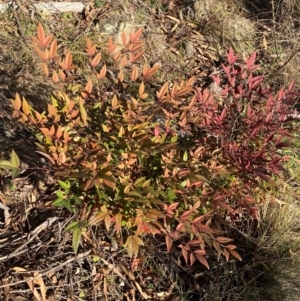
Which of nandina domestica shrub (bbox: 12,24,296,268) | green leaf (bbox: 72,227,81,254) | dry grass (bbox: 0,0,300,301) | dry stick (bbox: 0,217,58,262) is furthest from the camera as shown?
dry grass (bbox: 0,0,300,301)

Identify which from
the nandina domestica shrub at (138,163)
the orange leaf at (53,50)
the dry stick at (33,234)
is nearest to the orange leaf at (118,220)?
the nandina domestica shrub at (138,163)

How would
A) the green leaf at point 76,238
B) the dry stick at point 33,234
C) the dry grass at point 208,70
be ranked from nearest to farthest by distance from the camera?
1. the green leaf at point 76,238
2. the dry stick at point 33,234
3. the dry grass at point 208,70

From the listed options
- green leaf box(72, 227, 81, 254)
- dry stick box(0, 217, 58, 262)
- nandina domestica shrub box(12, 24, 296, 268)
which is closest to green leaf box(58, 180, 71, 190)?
nandina domestica shrub box(12, 24, 296, 268)

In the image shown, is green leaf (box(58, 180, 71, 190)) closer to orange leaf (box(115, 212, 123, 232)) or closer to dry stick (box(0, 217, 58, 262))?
orange leaf (box(115, 212, 123, 232))

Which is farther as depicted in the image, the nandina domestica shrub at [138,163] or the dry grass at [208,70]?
the dry grass at [208,70]

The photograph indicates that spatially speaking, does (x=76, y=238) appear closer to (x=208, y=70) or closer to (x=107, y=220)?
(x=107, y=220)

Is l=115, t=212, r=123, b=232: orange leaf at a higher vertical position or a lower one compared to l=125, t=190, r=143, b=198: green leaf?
lower

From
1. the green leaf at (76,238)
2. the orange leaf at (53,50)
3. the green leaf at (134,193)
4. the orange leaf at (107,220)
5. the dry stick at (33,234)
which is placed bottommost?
the dry stick at (33,234)

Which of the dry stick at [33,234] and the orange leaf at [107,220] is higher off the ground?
the orange leaf at [107,220]

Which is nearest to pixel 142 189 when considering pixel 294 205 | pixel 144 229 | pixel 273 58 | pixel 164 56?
pixel 144 229

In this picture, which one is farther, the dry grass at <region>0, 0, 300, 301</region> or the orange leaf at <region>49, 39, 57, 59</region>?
the dry grass at <region>0, 0, 300, 301</region>

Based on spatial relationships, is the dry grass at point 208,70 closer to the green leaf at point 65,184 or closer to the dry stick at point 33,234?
the dry stick at point 33,234

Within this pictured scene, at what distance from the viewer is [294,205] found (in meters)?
3.14

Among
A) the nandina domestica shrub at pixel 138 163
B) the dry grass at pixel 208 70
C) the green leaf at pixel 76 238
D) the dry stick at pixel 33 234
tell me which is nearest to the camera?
the green leaf at pixel 76 238
